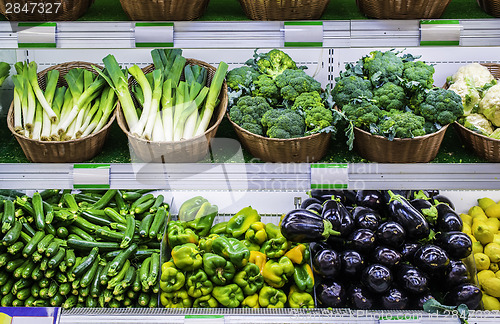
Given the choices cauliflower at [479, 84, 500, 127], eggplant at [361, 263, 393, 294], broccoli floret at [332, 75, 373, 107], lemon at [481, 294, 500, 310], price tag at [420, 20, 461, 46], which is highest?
price tag at [420, 20, 461, 46]

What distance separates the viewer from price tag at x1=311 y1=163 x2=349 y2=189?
1656 mm

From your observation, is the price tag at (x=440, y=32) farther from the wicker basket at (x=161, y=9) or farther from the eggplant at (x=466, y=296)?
the eggplant at (x=466, y=296)

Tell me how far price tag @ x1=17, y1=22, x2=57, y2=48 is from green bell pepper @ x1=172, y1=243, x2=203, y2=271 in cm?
90

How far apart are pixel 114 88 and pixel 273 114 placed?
0.67m

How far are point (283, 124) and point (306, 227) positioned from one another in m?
0.45

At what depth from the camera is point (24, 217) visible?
2.05 m

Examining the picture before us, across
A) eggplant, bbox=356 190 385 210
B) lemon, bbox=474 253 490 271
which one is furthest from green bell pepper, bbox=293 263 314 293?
lemon, bbox=474 253 490 271

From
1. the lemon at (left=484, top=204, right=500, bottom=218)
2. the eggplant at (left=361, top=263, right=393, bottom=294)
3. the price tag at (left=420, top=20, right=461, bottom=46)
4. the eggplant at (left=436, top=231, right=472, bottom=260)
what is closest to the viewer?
the price tag at (left=420, top=20, right=461, bottom=46)

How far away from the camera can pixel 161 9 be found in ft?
5.15

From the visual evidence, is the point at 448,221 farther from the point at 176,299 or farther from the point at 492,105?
the point at 176,299

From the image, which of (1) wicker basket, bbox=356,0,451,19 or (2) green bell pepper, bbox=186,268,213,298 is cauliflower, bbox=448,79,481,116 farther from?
(2) green bell pepper, bbox=186,268,213,298

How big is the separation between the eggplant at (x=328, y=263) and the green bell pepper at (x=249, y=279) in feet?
0.81

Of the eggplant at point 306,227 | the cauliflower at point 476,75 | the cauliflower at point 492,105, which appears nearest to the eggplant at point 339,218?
the eggplant at point 306,227

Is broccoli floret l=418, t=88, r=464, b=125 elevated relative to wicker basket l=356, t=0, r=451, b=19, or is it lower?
lower
